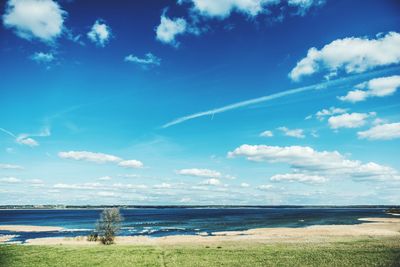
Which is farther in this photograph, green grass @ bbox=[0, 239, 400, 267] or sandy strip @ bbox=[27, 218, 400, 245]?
sandy strip @ bbox=[27, 218, 400, 245]


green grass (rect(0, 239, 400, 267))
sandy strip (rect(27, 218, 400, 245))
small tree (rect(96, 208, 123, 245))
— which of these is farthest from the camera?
small tree (rect(96, 208, 123, 245))

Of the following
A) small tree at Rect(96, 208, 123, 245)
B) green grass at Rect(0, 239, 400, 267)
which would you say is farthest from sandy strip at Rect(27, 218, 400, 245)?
green grass at Rect(0, 239, 400, 267)

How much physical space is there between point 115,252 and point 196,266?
12938 mm

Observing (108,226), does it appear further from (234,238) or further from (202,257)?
(202,257)

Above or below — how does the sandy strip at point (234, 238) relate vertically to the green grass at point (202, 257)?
below

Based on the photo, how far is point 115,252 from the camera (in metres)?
40.4

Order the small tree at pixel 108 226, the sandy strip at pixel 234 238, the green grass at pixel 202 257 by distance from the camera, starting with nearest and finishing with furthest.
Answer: the green grass at pixel 202 257
the sandy strip at pixel 234 238
the small tree at pixel 108 226

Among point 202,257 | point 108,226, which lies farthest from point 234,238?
point 202,257

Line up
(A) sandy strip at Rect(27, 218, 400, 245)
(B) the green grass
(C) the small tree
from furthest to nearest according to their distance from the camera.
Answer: (C) the small tree → (A) sandy strip at Rect(27, 218, 400, 245) → (B) the green grass

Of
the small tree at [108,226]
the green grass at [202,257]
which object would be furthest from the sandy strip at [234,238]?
the green grass at [202,257]

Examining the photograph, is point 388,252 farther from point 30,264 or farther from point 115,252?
point 30,264

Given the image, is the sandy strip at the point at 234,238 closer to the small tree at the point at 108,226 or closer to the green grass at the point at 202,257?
the small tree at the point at 108,226

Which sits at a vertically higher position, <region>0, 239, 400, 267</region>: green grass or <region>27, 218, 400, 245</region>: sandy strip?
<region>0, 239, 400, 267</region>: green grass

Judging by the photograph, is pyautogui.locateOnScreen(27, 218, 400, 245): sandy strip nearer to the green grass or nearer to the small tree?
the small tree
